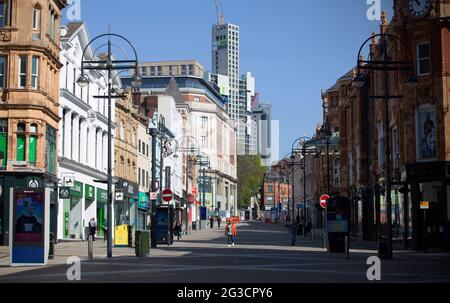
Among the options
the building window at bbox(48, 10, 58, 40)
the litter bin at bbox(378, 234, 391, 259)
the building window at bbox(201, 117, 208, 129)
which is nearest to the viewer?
the litter bin at bbox(378, 234, 391, 259)

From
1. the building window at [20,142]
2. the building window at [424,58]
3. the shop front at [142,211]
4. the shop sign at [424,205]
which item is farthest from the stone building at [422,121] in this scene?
the shop front at [142,211]

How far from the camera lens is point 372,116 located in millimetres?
55812

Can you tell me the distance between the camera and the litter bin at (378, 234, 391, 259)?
99.8 ft

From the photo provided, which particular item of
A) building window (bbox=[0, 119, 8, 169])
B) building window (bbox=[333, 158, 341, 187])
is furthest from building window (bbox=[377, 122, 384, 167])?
building window (bbox=[333, 158, 341, 187])

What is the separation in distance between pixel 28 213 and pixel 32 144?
57.1 feet

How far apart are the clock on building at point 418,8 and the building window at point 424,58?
1.61 meters

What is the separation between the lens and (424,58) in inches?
1559

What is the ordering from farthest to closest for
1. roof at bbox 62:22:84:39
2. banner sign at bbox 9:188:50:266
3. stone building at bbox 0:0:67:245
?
roof at bbox 62:22:84:39, stone building at bbox 0:0:67:245, banner sign at bbox 9:188:50:266

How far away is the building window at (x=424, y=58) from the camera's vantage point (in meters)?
39.4

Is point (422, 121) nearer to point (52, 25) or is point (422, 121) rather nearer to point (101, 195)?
point (52, 25)

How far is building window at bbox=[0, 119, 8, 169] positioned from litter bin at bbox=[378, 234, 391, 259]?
21883 millimetres

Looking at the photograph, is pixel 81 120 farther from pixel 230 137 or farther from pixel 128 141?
pixel 230 137

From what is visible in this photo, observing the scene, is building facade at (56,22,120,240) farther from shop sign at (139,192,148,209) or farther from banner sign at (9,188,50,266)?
banner sign at (9,188,50,266)

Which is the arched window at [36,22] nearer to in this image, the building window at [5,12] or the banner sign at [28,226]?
the building window at [5,12]
